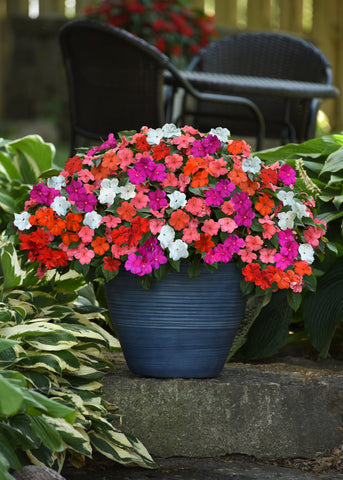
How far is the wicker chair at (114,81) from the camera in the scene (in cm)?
271

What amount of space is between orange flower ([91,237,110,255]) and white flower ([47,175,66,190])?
6.5 inches

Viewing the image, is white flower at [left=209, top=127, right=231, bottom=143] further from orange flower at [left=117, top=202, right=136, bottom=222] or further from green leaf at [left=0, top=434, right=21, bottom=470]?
green leaf at [left=0, top=434, right=21, bottom=470]

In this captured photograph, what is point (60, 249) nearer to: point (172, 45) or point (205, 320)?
point (205, 320)

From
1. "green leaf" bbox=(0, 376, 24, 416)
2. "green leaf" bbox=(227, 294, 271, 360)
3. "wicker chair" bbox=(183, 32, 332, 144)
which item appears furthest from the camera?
"wicker chair" bbox=(183, 32, 332, 144)

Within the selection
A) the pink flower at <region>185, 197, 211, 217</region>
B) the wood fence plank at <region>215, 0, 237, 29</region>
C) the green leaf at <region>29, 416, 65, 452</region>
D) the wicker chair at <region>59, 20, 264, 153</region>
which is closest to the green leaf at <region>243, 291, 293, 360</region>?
the pink flower at <region>185, 197, 211, 217</region>

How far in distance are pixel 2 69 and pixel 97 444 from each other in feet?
17.9

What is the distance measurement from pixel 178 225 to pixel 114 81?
153cm

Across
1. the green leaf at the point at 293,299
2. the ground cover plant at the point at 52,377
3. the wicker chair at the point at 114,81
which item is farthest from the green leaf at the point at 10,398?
the wicker chair at the point at 114,81

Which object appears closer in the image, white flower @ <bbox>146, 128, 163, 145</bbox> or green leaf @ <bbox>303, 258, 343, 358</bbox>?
white flower @ <bbox>146, 128, 163, 145</bbox>

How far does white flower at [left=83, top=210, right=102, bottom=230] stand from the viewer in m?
1.55

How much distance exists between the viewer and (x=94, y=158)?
5.42 feet

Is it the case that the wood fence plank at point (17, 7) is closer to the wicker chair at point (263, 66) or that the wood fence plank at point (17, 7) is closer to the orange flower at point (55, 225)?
the wicker chair at point (263, 66)

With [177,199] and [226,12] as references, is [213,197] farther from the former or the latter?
[226,12]

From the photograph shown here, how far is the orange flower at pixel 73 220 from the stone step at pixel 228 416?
1.14ft
